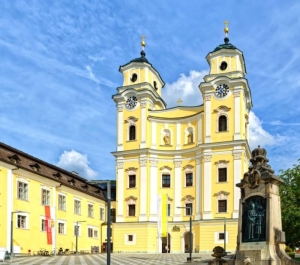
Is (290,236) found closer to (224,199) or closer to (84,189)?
(224,199)

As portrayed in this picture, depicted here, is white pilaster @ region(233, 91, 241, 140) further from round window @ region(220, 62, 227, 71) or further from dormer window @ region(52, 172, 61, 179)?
dormer window @ region(52, 172, 61, 179)

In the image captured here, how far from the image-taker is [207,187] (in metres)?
60.0

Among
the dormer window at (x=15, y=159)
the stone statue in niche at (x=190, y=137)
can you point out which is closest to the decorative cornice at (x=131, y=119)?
the stone statue in niche at (x=190, y=137)

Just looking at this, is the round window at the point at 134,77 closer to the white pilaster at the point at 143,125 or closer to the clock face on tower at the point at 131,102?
the clock face on tower at the point at 131,102

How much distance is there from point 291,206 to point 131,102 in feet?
106

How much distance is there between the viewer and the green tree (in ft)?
129

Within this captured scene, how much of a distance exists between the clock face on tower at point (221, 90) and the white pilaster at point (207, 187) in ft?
26.8

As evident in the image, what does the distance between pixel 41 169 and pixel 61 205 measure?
5820mm

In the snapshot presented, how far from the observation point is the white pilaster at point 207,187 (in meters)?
59.2

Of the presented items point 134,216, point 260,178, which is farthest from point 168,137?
point 260,178

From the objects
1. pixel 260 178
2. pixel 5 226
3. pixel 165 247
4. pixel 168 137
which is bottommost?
pixel 165 247

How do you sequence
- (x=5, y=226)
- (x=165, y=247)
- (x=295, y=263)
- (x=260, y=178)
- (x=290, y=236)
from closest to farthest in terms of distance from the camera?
(x=295, y=263), (x=260, y=178), (x=290, y=236), (x=5, y=226), (x=165, y=247)

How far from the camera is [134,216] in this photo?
63719 mm

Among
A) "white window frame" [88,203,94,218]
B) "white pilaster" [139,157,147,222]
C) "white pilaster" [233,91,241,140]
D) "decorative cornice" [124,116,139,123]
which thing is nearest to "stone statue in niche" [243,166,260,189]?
"white pilaster" [233,91,241,140]
